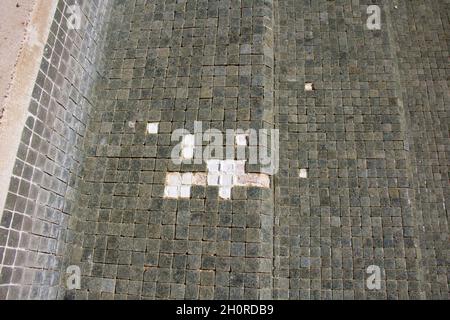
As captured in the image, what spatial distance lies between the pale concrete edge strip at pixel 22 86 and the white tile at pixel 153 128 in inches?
43.3

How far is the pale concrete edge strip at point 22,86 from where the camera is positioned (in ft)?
9.48

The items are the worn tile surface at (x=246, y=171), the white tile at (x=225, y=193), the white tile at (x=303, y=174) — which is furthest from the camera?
the white tile at (x=303, y=174)

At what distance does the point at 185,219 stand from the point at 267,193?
78 centimetres

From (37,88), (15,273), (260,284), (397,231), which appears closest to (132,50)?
(37,88)

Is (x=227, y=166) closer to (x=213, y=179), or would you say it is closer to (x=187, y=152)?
(x=213, y=179)

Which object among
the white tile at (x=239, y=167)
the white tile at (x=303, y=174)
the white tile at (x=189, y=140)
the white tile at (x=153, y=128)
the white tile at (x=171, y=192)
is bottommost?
the white tile at (x=171, y=192)

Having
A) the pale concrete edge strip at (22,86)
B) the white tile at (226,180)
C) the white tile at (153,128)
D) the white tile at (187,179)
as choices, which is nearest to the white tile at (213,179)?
the white tile at (226,180)

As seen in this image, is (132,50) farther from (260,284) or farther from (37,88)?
(260,284)

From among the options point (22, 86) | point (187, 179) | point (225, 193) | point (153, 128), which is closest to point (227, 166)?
point (225, 193)

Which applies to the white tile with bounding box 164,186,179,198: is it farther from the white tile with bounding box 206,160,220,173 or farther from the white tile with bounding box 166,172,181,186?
the white tile with bounding box 206,160,220,173

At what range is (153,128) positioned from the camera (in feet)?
12.7

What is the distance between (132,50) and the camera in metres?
4.25

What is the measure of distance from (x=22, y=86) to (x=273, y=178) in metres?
2.38

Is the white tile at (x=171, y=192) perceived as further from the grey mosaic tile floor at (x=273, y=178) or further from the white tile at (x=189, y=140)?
the white tile at (x=189, y=140)
